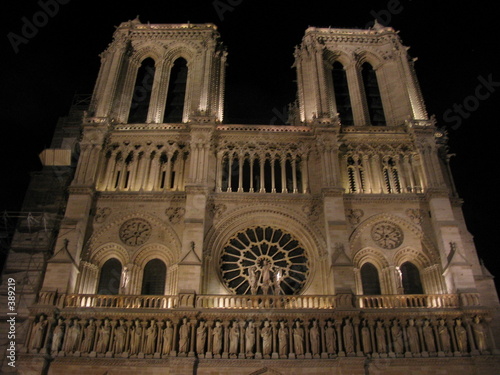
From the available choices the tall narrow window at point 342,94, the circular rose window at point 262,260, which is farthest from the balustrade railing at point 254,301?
the tall narrow window at point 342,94

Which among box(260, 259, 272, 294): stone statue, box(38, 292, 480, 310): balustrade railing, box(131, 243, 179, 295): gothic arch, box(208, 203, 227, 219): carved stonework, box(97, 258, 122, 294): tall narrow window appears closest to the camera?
box(38, 292, 480, 310): balustrade railing

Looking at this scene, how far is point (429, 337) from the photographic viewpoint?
59.7 feet

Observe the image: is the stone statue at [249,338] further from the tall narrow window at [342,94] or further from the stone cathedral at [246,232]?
the tall narrow window at [342,94]

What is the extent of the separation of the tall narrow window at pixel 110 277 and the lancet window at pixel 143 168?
3.52 meters

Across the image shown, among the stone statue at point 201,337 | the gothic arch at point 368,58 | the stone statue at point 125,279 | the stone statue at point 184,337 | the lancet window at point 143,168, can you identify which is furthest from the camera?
the gothic arch at point 368,58

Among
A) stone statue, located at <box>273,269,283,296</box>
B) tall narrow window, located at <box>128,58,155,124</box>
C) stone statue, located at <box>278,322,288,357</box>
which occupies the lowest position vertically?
stone statue, located at <box>278,322,288,357</box>

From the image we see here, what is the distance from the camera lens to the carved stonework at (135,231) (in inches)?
851

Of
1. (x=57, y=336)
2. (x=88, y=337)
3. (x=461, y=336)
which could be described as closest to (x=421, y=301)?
(x=461, y=336)

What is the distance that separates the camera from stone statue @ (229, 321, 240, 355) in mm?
17812

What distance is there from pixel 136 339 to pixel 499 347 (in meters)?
14.0

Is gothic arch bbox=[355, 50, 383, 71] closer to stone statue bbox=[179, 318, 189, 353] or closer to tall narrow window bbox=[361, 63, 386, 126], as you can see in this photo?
tall narrow window bbox=[361, 63, 386, 126]

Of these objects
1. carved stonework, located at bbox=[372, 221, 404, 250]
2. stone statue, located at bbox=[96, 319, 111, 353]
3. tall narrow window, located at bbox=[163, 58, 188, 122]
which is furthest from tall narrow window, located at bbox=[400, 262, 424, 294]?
tall narrow window, located at bbox=[163, 58, 188, 122]

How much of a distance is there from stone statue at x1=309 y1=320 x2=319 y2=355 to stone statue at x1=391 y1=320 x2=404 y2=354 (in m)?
2.83

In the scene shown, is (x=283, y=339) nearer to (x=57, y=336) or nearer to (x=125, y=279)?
(x=125, y=279)
